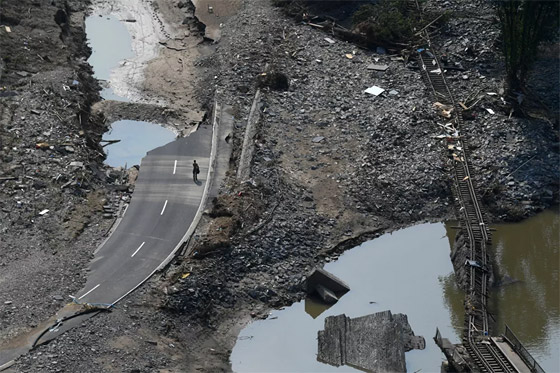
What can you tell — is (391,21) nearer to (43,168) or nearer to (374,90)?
(374,90)

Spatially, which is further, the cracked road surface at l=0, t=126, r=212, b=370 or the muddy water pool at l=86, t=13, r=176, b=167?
the muddy water pool at l=86, t=13, r=176, b=167

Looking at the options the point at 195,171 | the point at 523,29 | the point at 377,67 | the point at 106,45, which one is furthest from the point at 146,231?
the point at 106,45

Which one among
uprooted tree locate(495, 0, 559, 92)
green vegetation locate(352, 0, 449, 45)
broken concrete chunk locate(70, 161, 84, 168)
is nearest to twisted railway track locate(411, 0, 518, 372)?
green vegetation locate(352, 0, 449, 45)

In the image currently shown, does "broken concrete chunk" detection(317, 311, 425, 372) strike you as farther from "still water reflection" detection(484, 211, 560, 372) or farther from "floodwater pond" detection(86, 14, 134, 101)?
→ "floodwater pond" detection(86, 14, 134, 101)

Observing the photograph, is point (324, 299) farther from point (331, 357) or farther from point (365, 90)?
point (365, 90)

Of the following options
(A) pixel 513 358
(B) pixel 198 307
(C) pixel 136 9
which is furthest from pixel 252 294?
(C) pixel 136 9

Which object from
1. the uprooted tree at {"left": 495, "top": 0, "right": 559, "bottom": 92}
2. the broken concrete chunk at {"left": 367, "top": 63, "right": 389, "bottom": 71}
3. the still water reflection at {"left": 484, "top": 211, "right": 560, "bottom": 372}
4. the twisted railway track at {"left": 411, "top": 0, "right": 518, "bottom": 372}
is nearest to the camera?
the twisted railway track at {"left": 411, "top": 0, "right": 518, "bottom": 372}
